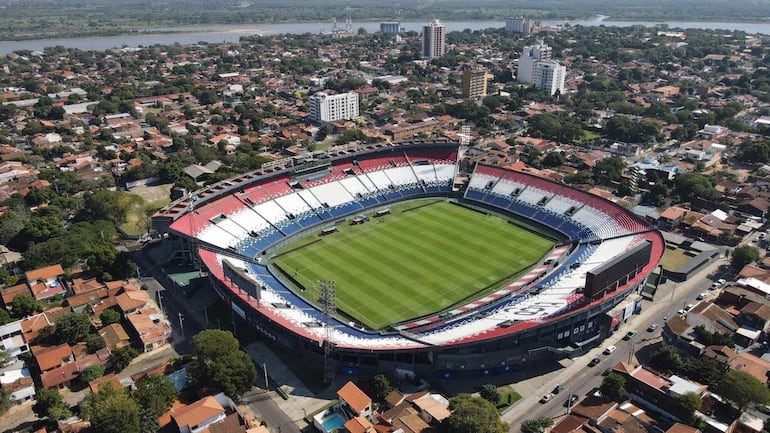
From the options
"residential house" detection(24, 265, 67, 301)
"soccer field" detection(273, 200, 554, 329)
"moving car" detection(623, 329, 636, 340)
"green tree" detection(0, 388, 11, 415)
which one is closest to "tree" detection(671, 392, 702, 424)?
"moving car" detection(623, 329, 636, 340)

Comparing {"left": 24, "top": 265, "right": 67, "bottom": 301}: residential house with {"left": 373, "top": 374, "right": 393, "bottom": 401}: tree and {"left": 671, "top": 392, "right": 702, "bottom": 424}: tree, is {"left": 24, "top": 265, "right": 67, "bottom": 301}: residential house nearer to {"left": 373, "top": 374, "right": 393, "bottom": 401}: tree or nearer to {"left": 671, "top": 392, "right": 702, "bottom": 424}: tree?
{"left": 373, "top": 374, "right": 393, "bottom": 401}: tree

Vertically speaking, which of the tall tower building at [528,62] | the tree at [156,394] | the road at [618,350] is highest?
the tall tower building at [528,62]

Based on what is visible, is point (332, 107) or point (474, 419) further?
point (332, 107)

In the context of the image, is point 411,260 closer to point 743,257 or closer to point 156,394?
point 156,394

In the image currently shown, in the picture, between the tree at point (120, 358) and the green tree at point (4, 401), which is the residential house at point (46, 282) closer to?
the tree at point (120, 358)

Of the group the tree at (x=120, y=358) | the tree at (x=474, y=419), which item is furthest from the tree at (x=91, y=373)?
the tree at (x=474, y=419)

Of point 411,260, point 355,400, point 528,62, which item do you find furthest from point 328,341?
point 528,62
